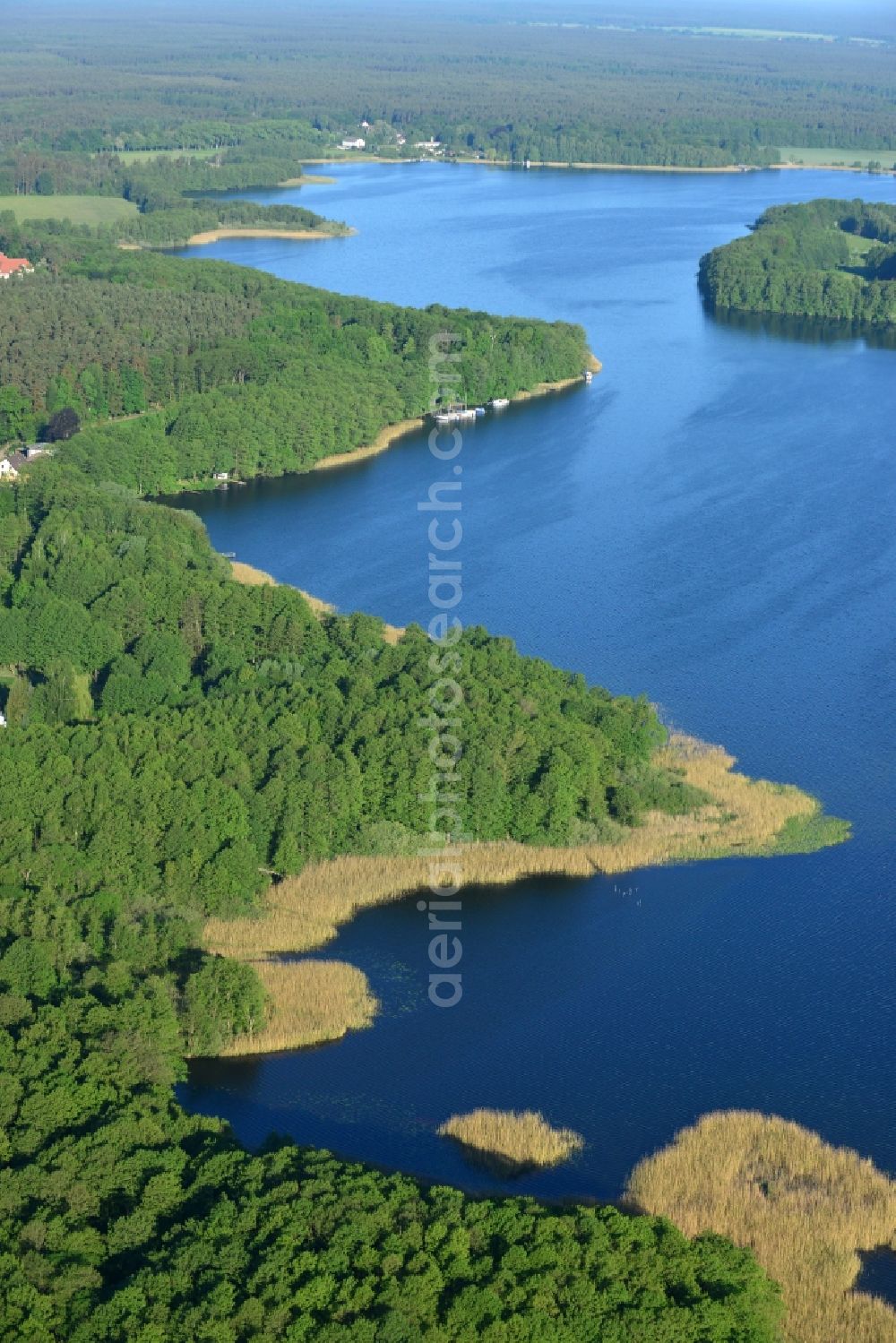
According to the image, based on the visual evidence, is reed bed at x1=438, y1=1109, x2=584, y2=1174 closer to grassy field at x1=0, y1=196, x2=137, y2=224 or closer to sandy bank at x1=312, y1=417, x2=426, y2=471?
sandy bank at x1=312, y1=417, x2=426, y2=471

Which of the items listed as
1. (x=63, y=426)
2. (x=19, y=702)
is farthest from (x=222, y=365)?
(x=19, y=702)

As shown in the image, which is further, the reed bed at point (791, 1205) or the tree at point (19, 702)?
the tree at point (19, 702)

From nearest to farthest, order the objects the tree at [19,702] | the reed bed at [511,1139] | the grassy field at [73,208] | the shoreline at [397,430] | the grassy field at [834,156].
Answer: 1. the reed bed at [511,1139]
2. the tree at [19,702]
3. the shoreline at [397,430]
4. the grassy field at [73,208]
5. the grassy field at [834,156]

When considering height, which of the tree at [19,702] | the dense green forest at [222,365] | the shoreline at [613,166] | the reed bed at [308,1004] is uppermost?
the shoreline at [613,166]

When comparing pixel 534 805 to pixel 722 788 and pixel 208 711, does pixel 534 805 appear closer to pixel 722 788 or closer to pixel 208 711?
pixel 722 788

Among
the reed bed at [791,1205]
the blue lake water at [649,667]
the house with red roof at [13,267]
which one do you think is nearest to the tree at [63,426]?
the blue lake water at [649,667]

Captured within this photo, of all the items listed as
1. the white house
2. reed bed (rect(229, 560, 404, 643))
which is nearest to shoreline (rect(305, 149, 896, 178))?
the white house

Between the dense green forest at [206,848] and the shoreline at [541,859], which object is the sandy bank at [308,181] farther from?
the shoreline at [541,859]

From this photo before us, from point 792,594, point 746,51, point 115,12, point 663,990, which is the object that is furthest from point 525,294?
point 115,12
